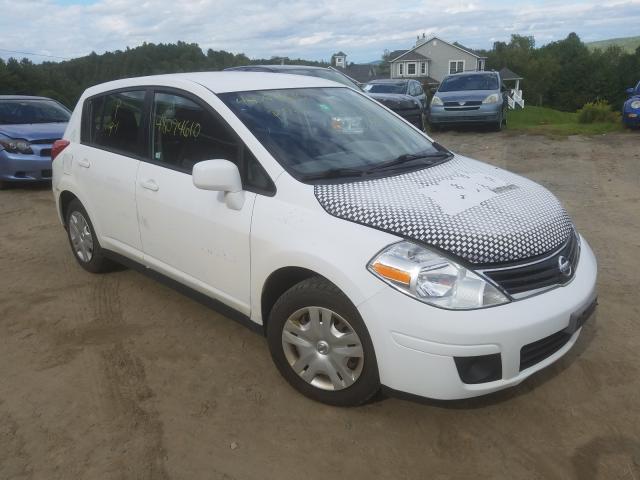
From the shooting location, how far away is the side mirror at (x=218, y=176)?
3.02 m

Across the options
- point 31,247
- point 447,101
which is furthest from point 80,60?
point 31,247

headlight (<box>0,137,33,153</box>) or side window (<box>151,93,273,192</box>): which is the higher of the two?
side window (<box>151,93,273,192</box>)

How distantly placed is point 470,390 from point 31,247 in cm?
526

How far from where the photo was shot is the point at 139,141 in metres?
3.99

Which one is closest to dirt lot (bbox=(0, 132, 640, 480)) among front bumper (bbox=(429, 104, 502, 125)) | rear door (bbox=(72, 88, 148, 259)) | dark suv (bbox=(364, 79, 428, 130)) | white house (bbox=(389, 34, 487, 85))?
rear door (bbox=(72, 88, 148, 259))

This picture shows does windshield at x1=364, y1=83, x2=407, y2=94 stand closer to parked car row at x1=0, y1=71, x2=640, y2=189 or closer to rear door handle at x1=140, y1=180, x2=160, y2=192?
parked car row at x1=0, y1=71, x2=640, y2=189

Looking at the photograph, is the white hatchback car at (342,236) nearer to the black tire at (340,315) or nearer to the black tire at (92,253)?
the black tire at (340,315)

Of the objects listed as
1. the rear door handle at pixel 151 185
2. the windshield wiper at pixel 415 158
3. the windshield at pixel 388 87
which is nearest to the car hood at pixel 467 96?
the windshield at pixel 388 87

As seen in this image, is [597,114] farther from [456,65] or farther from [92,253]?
[456,65]

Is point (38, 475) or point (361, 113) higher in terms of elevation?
point (361, 113)

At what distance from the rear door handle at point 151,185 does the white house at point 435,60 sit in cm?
6039

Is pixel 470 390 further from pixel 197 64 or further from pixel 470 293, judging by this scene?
pixel 197 64

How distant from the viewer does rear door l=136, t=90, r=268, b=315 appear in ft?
10.5

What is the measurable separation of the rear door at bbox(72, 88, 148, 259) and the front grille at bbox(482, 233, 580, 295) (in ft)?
8.41
